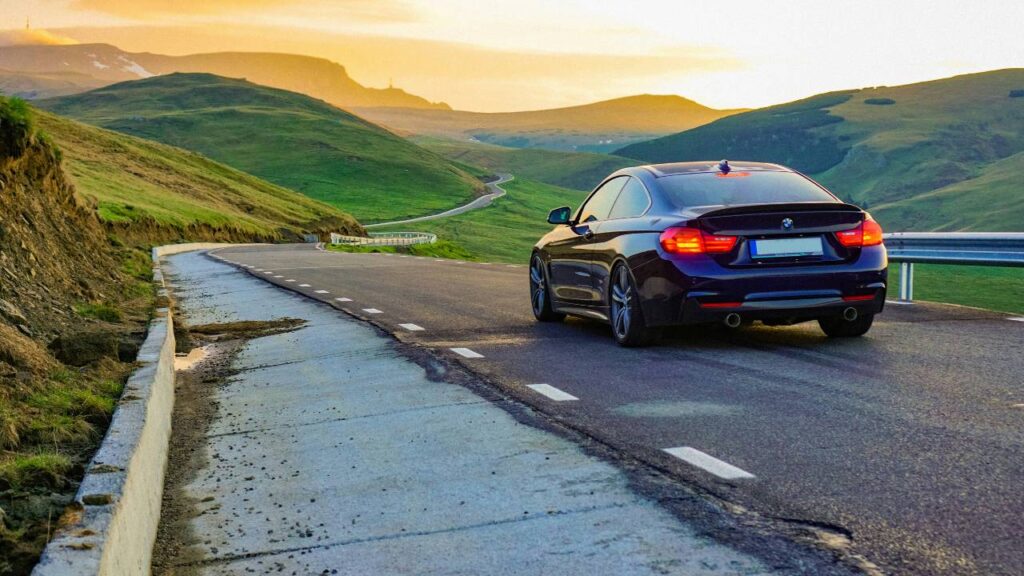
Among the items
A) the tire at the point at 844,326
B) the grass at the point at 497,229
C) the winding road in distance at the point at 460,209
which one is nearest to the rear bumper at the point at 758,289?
the tire at the point at 844,326

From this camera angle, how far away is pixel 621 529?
184 inches

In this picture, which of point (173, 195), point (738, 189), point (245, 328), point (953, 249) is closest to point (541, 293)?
→ point (738, 189)

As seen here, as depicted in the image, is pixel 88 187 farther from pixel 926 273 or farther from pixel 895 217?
pixel 895 217

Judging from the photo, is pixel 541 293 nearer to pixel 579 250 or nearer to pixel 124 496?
pixel 579 250

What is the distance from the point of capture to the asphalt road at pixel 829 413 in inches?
181

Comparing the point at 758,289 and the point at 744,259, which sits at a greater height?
the point at 744,259

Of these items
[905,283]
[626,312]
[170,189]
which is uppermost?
[626,312]

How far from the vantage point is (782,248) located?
9.66m

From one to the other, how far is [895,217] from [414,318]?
190m

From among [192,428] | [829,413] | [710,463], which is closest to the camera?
[710,463]

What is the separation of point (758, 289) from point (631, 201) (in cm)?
185

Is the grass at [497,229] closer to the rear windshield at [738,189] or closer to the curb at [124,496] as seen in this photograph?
the rear windshield at [738,189]

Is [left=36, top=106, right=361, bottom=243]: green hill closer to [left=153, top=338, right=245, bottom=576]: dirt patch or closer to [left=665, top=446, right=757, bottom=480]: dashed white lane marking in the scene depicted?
[left=153, top=338, right=245, bottom=576]: dirt patch

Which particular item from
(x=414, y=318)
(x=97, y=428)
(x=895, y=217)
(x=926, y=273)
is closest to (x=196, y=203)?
(x=926, y=273)
